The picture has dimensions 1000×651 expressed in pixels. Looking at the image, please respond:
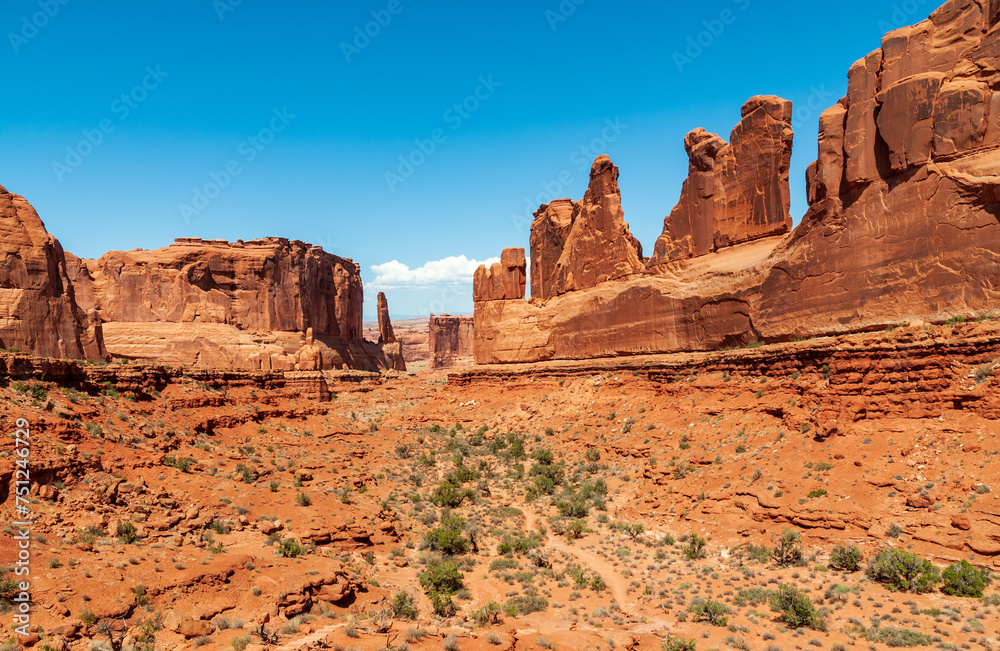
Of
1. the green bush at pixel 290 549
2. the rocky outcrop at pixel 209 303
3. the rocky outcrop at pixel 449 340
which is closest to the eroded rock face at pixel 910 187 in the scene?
the green bush at pixel 290 549

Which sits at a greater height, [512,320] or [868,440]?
[512,320]

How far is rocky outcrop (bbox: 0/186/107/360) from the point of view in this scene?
22.7 m

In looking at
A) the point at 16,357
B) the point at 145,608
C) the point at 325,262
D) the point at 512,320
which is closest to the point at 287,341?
the point at 325,262

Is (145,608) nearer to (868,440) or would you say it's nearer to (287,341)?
(868,440)

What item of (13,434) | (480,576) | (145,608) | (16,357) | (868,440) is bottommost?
(480,576)

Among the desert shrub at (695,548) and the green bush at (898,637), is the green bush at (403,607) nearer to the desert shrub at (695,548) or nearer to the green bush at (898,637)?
the desert shrub at (695,548)

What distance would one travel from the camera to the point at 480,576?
628 inches

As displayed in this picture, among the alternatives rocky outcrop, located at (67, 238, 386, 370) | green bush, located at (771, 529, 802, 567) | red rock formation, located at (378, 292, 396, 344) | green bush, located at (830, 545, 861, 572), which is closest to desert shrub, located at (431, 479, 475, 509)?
green bush, located at (771, 529, 802, 567)

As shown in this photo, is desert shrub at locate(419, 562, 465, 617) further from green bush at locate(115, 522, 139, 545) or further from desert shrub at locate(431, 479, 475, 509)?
green bush at locate(115, 522, 139, 545)

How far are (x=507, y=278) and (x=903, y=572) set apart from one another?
32.3 meters

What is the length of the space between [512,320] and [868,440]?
26933 millimetres

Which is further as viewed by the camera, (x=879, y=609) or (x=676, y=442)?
(x=676, y=442)

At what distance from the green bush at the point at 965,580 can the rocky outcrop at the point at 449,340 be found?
112 meters

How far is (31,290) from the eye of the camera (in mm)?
23219
